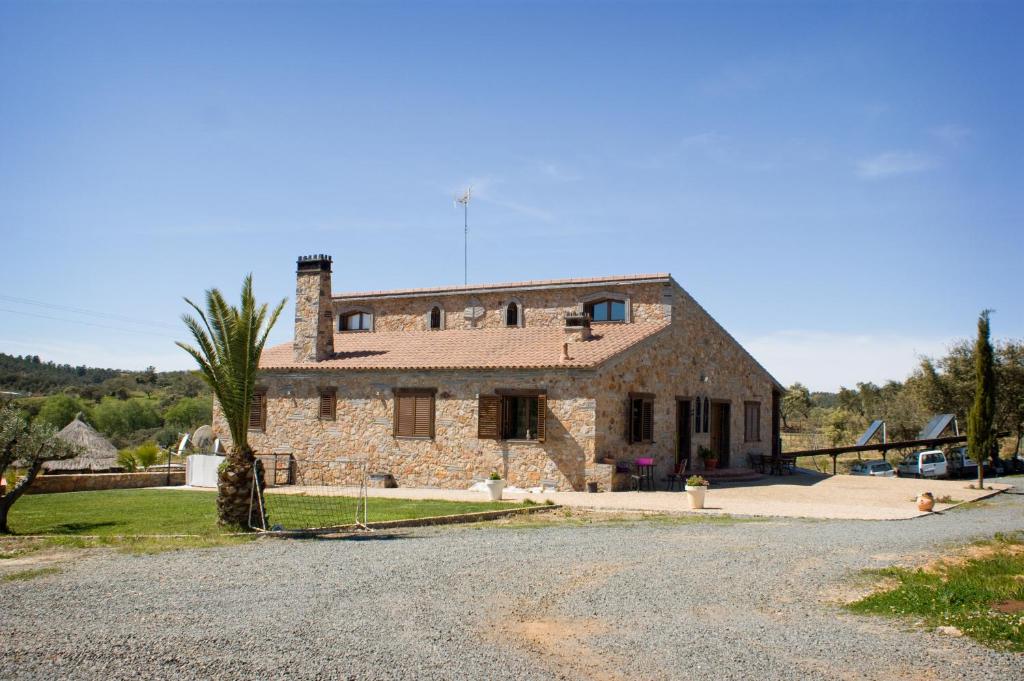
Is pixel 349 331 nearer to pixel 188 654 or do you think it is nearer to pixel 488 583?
pixel 488 583

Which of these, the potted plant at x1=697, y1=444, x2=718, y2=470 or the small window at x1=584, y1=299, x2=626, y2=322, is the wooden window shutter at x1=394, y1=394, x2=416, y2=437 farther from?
the potted plant at x1=697, y1=444, x2=718, y2=470

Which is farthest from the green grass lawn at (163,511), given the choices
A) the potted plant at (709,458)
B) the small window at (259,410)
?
the potted plant at (709,458)

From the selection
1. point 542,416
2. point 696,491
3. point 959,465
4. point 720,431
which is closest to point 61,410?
point 542,416

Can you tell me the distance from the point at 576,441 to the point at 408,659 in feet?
50.9

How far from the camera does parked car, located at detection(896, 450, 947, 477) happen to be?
29.6 meters

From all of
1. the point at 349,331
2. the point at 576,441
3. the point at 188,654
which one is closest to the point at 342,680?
the point at 188,654

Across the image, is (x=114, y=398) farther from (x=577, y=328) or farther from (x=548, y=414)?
(x=548, y=414)

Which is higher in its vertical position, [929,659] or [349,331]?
[349,331]

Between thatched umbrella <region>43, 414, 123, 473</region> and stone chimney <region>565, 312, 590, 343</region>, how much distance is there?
1673 cm

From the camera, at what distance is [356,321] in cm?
3225

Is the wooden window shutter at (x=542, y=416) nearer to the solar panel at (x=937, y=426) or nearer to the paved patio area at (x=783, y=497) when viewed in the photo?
the paved patio area at (x=783, y=497)

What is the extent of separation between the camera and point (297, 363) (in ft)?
87.6

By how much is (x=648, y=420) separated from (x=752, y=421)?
26.9 ft

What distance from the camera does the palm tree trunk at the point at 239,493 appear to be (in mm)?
14039
